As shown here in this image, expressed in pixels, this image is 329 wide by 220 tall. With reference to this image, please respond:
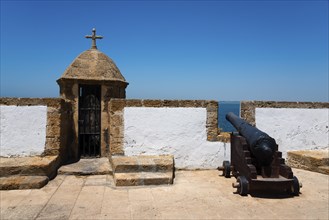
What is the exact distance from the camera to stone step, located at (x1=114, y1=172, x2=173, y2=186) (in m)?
5.53

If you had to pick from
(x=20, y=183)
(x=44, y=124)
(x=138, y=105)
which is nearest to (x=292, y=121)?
(x=138, y=105)

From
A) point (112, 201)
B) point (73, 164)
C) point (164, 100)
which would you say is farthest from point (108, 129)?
point (112, 201)

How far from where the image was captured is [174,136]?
23.2 ft

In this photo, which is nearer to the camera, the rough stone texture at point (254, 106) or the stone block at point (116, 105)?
the stone block at point (116, 105)

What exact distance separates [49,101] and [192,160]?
386cm

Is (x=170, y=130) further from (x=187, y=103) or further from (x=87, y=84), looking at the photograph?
(x=87, y=84)

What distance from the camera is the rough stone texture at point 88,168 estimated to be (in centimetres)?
617

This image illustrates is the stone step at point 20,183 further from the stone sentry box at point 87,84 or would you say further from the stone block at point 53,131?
the stone sentry box at point 87,84

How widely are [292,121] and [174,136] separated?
11.4 feet

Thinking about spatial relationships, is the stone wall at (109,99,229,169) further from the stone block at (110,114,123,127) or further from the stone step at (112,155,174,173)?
the stone step at (112,155,174,173)

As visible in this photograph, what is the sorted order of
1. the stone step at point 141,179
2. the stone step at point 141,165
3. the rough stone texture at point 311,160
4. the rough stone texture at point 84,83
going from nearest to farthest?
the stone step at point 141,179 < the stone step at point 141,165 < the rough stone texture at point 311,160 < the rough stone texture at point 84,83

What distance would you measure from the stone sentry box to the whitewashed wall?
92 cm

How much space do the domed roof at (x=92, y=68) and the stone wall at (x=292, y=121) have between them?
3819 mm

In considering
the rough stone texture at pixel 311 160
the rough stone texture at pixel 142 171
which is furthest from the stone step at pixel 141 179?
the rough stone texture at pixel 311 160
